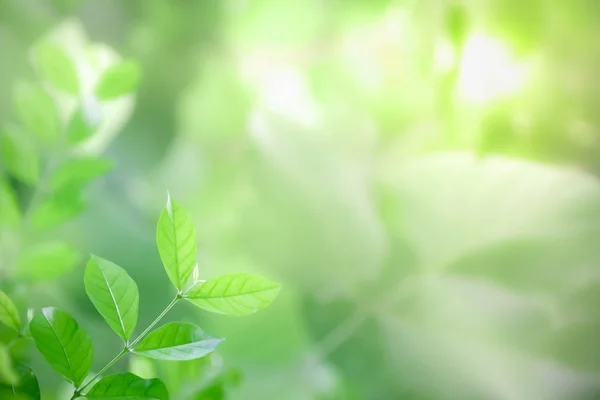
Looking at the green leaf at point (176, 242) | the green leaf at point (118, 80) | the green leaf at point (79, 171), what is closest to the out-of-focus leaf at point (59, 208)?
the green leaf at point (79, 171)

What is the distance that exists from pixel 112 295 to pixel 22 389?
5.5 inches

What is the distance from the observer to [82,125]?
78cm


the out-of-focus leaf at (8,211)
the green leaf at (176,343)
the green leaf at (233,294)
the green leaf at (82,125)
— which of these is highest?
the green leaf at (82,125)

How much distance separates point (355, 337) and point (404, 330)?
68 millimetres

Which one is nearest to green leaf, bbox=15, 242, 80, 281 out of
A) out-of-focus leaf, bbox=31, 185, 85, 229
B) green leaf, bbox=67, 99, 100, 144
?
out-of-focus leaf, bbox=31, 185, 85, 229

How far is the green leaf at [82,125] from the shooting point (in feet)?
2.56

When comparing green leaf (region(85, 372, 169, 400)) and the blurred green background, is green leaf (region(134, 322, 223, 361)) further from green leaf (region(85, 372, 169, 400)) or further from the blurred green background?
the blurred green background

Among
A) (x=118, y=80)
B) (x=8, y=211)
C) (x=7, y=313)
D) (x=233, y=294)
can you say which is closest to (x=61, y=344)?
(x=7, y=313)

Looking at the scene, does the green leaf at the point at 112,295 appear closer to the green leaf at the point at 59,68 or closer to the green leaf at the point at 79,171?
the green leaf at the point at 79,171

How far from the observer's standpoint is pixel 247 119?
797mm

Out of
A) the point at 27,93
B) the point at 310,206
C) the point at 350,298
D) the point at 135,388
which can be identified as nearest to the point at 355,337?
the point at 350,298

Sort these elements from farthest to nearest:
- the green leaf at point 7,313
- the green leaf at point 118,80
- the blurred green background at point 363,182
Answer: the green leaf at point 118,80, the blurred green background at point 363,182, the green leaf at point 7,313

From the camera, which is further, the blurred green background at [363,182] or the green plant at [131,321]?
the blurred green background at [363,182]

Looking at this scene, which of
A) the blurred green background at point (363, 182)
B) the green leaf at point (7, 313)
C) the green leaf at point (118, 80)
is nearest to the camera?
the green leaf at point (7, 313)
